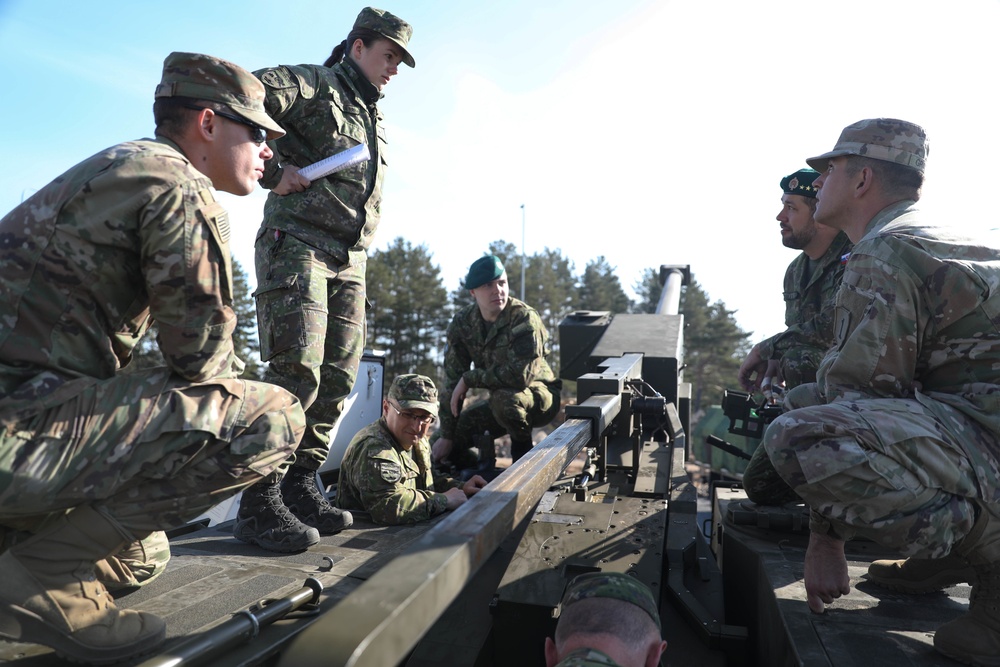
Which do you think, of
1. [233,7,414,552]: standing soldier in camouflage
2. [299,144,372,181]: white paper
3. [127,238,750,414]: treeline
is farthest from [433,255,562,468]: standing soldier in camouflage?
[127,238,750,414]: treeline

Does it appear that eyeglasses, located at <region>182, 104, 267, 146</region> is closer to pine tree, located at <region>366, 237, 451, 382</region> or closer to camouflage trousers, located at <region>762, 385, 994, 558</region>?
camouflage trousers, located at <region>762, 385, 994, 558</region>

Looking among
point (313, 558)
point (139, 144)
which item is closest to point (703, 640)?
point (313, 558)

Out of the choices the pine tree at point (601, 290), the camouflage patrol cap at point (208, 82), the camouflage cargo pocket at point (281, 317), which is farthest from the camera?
the pine tree at point (601, 290)

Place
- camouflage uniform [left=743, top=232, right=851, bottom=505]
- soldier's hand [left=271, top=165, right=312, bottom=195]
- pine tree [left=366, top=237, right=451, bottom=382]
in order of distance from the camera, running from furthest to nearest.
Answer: pine tree [left=366, top=237, right=451, bottom=382] < camouflage uniform [left=743, top=232, right=851, bottom=505] < soldier's hand [left=271, top=165, right=312, bottom=195]

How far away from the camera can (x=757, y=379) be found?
5.49 m

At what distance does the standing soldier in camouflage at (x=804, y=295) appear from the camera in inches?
194

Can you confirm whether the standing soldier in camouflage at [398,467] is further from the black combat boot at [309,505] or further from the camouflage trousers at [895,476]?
the camouflage trousers at [895,476]

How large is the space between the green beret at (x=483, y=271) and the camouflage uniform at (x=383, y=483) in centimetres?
212

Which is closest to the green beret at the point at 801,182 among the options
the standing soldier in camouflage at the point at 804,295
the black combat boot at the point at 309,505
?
the standing soldier in camouflage at the point at 804,295

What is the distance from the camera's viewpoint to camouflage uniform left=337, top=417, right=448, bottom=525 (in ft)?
12.2

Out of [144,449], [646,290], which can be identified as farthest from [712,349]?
[144,449]

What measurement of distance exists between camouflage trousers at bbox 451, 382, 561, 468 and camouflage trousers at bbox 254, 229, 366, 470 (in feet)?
7.52

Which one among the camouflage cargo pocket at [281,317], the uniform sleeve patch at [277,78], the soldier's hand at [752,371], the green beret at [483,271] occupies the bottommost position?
the soldier's hand at [752,371]

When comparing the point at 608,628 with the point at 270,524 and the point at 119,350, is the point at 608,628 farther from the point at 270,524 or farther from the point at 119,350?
the point at 270,524
